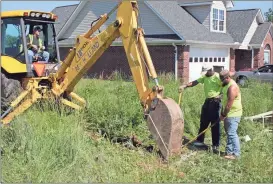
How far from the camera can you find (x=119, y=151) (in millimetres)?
7121

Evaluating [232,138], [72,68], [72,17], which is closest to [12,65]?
→ [72,68]

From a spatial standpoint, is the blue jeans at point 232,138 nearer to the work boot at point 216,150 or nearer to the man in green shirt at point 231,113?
the man in green shirt at point 231,113

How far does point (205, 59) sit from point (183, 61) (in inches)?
119

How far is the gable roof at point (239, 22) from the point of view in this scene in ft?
96.0

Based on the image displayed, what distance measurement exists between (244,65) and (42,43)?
949 inches

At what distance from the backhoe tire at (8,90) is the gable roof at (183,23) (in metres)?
14.8

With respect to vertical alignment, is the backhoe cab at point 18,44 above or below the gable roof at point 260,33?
below

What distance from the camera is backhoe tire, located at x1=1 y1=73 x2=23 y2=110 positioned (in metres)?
8.31

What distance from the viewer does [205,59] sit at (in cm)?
2498

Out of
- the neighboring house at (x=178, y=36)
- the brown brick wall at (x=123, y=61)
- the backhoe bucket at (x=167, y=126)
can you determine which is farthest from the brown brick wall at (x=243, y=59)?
the backhoe bucket at (x=167, y=126)

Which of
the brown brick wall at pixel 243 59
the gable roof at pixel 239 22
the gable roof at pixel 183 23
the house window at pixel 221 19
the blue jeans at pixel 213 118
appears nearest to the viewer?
the blue jeans at pixel 213 118

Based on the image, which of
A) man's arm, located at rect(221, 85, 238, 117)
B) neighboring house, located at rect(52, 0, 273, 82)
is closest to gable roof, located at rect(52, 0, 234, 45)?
neighboring house, located at rect(52, 0, 273, 82)

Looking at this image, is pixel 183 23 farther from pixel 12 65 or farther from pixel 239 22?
pixel 12 65

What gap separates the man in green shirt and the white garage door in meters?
14.5
